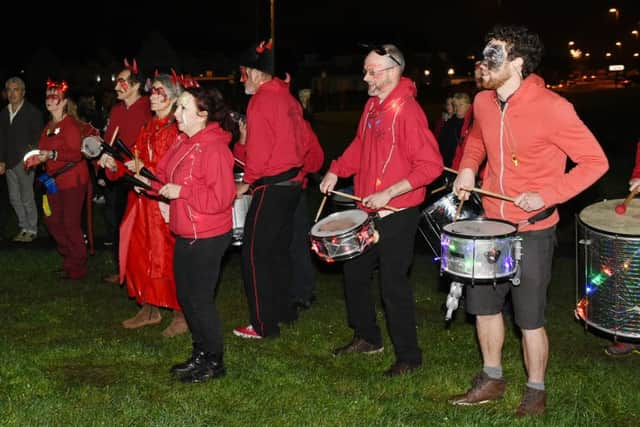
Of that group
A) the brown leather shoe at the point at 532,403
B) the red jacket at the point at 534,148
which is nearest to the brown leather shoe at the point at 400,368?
the brown leather shoe at the point at 532,403

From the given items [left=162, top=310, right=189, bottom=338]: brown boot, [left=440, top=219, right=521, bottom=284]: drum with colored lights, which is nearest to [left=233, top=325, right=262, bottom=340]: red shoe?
[left=162, top=310, right=189, bottom=338]: brown boot

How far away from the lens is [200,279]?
5473 mm

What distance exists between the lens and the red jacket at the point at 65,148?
8.36 m

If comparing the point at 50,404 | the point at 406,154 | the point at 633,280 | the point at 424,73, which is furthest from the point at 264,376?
the point at 424,73

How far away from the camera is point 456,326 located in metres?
7.04

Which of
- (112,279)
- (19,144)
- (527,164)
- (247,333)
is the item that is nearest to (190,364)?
(247,333)

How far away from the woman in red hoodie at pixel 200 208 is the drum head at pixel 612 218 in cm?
233

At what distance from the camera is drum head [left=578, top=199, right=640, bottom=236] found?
525 cm

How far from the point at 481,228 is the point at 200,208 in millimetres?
1750

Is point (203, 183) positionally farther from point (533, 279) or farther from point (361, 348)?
point (533, 279)

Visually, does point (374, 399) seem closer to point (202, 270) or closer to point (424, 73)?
point (202, 270)

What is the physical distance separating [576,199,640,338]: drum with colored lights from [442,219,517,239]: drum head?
99cm

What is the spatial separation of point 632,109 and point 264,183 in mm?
41846

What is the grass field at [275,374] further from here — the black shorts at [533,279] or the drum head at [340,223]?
the drum head at [340,223]
